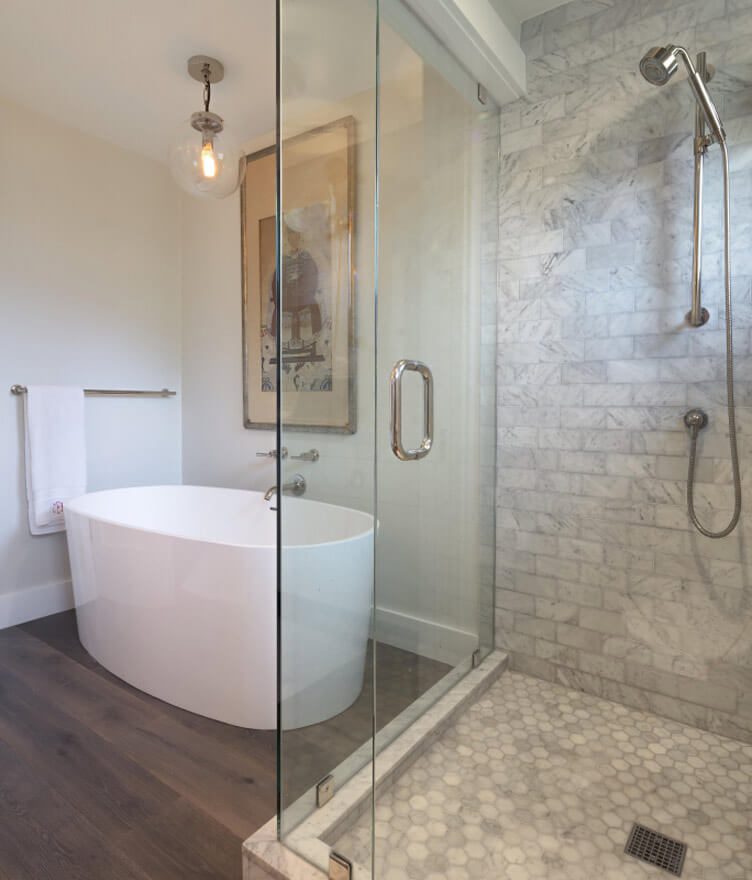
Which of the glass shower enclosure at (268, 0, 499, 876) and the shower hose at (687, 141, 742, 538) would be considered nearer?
the glass shower enclosure at (268, 0, 499, 876)

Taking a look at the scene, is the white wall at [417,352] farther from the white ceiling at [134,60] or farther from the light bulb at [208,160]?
the light bulb at [208,160]

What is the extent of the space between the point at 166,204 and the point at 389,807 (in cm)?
341

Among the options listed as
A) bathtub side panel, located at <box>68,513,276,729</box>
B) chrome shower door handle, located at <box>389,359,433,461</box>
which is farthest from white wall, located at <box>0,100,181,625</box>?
chrome shower door handle, located at <box>389,359,433,461</box>

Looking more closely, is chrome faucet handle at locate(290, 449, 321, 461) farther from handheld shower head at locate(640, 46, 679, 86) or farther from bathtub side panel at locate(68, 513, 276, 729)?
handheld shower head at locate(640, 46, 679, 86)

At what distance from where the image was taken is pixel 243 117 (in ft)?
9.01

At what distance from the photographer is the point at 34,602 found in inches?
108

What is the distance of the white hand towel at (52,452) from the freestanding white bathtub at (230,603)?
212 millimetres

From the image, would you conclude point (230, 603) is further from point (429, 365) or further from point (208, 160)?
point (208, 160)

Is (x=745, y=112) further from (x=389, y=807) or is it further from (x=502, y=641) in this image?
(x=389, y=807)

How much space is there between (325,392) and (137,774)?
4.35 feet

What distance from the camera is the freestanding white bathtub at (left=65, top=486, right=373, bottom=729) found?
130cm

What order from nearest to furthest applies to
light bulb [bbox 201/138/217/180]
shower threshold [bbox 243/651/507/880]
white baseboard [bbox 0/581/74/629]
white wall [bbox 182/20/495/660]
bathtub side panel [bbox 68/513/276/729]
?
shower threshold [bbox 243/651/507/880], white wall [bbox 182/20/495/660], bathtub side panel [bbox 68/513/276/729], light bulb [bbox 201/138/217/180], white baseboard [bbox 0/581/74/629]

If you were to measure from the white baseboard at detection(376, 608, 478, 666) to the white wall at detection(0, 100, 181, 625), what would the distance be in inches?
86.7

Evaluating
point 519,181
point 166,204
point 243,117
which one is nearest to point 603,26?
point 519,181
